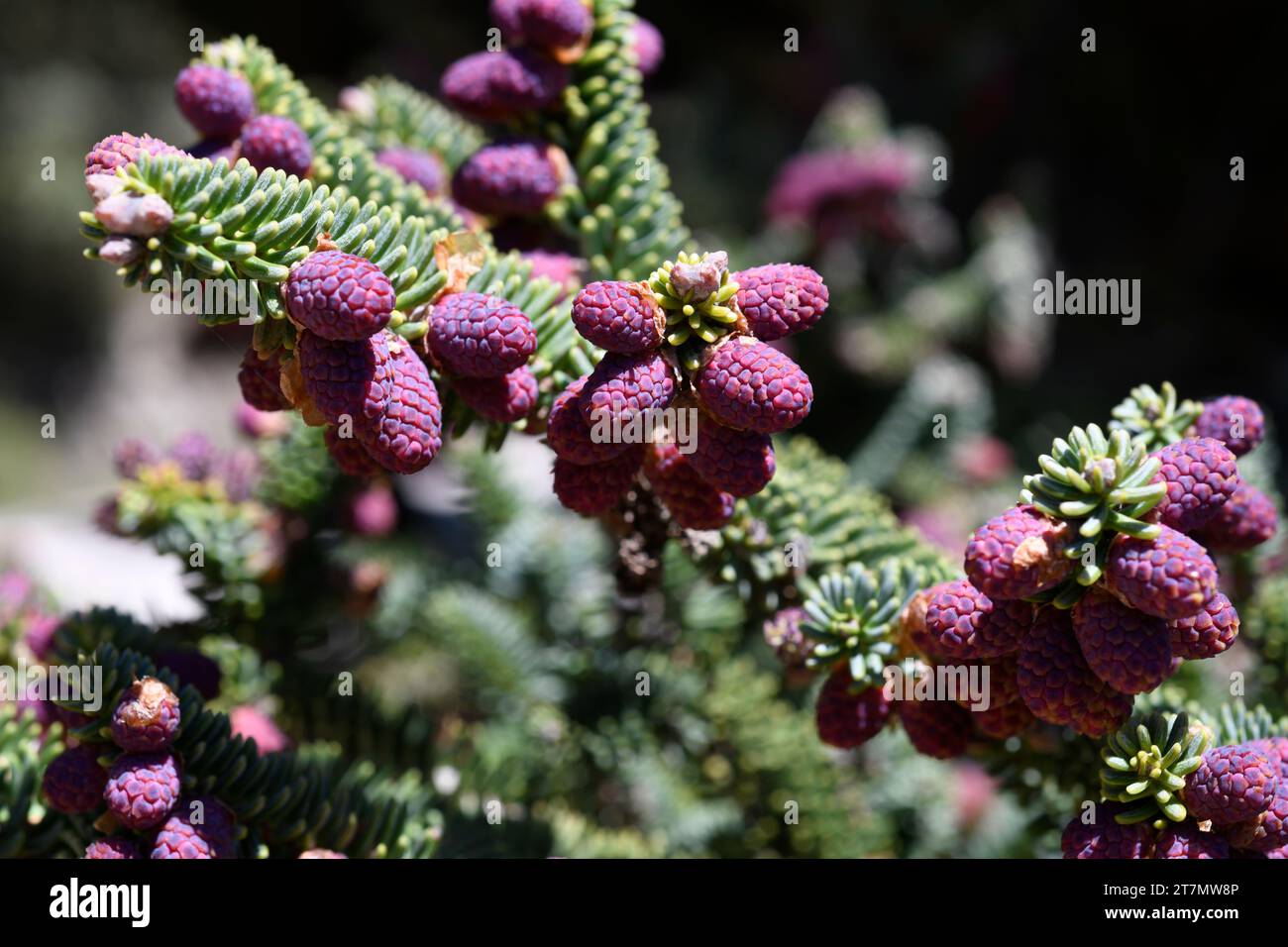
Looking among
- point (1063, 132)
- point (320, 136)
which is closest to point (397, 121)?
point (320, 136)

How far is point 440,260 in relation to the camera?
2.22 feet

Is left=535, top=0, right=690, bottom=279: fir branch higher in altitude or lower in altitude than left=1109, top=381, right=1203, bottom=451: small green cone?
higher

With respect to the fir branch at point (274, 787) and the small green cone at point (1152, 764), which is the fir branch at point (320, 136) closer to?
the fir branch at point (274, 787)

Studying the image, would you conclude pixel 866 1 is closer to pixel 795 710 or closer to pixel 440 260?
pixel 795 710

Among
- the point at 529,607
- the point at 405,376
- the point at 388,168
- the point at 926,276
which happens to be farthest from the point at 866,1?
the point at 405,376

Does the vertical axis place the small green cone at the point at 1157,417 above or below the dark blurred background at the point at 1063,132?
below

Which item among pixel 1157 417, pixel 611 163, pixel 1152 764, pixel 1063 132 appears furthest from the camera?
pixel 1063 132

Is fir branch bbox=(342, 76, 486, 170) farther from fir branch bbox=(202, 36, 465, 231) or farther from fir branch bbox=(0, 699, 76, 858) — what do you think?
fir branch bbox=(0, 699, 76, 858)

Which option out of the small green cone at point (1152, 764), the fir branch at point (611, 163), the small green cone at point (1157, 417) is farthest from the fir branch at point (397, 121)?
the small green cone at point (1152, 764)

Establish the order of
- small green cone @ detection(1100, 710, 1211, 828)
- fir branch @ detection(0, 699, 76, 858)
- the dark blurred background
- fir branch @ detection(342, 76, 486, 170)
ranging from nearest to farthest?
small green cone @ detection(1100, 710, 1211, 828)
fir branch @ detection(0, 699, 76, 858)
fir branch @ detection(342, 76, 486, 170)
the dark blurred background

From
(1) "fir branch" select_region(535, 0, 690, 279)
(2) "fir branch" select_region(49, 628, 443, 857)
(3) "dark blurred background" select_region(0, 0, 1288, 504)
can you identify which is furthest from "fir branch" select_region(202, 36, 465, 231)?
(3) "dark blurred background" select_region(0, 0, 1288, 504)

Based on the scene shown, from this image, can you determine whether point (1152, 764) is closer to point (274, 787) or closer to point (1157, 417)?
point (1157, 417)

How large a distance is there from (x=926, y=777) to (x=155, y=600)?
993 millimetres

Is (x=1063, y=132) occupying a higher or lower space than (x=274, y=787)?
higher
